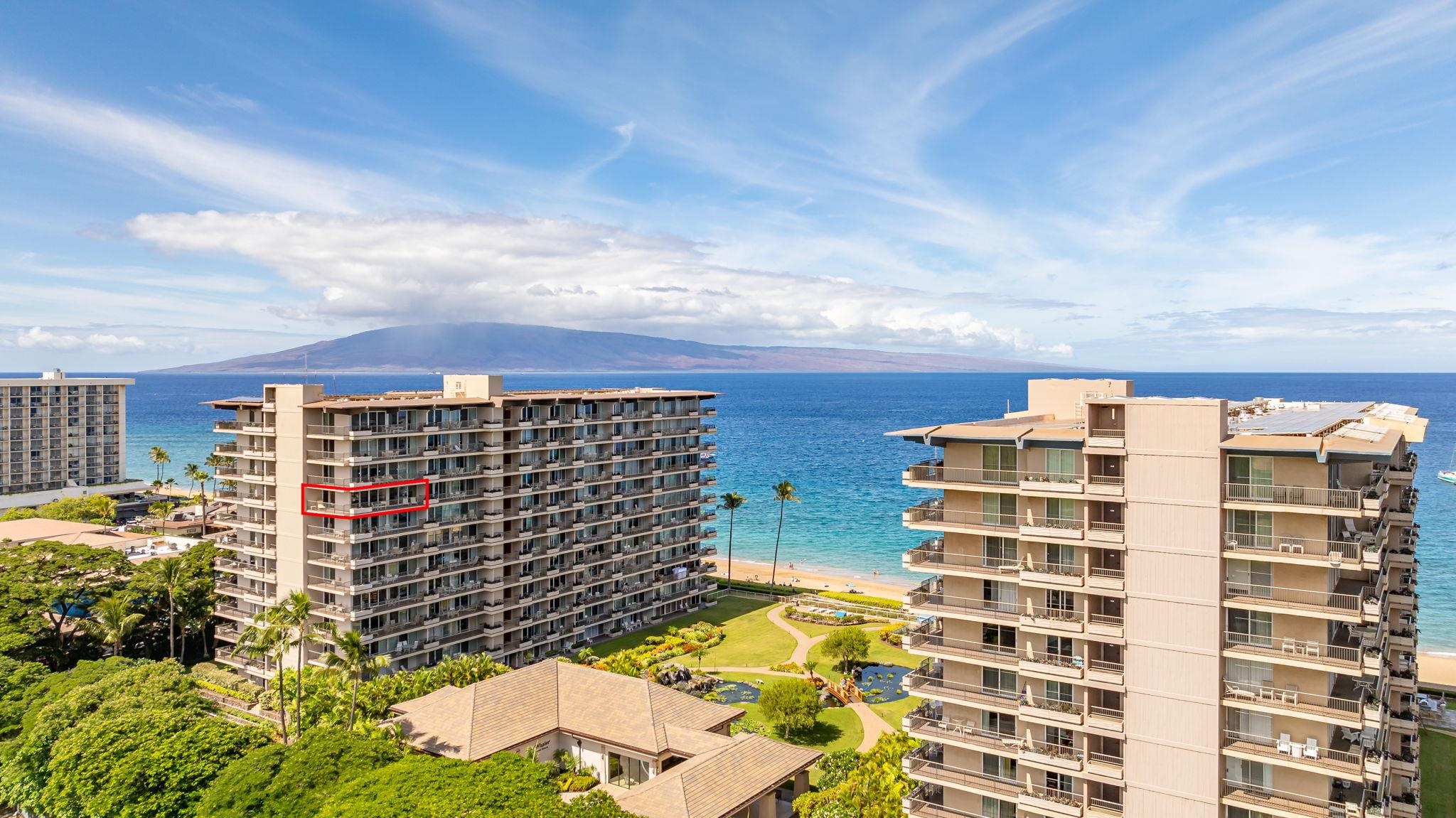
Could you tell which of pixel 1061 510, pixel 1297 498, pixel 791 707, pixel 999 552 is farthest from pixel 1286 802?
pixel 791 707

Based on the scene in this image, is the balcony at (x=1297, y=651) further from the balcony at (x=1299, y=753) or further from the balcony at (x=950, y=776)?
the balcony at (x=950, y=776)

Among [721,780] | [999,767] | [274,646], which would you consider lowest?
[721,780]

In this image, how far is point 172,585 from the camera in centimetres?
6719

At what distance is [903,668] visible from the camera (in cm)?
6819

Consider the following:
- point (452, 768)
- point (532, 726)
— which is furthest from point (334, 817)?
point (532, 726)

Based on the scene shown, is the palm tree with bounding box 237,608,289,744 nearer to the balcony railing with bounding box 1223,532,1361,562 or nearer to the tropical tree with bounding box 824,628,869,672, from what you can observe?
the tropical tree with bounding box 824,628,869,672

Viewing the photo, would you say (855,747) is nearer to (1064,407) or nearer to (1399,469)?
(1064,407)

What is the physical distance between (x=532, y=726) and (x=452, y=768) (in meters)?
Answer: 12.1

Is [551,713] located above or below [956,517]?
below

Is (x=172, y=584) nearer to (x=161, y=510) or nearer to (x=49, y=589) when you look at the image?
(x=49, y=589)

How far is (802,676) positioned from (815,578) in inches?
1662

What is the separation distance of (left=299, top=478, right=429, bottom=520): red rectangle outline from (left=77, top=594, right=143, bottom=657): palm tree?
15.7 metres

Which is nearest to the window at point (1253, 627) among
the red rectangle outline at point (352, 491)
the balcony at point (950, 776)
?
the balcony at point (950, 776)

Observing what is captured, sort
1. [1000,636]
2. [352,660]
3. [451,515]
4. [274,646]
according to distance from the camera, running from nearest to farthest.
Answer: [1000,636] → [352,660] → [274,646] → [451,515]
